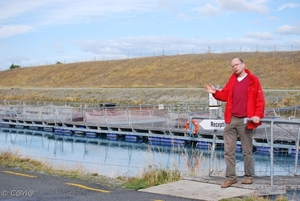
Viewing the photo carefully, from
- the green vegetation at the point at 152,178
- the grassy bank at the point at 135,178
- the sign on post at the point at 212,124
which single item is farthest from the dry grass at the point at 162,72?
the green vegetation at the point at 152,178

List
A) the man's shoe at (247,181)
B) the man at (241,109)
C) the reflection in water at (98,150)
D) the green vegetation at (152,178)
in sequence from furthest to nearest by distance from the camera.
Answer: the reflection in water at (98,150)
the green vegetation at (152,178)
the man's shoe at (247,181)
the man at (241,109)

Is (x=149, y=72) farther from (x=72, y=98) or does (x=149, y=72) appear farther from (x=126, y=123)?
(x=126, y=123)

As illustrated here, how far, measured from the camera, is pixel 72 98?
249 ft

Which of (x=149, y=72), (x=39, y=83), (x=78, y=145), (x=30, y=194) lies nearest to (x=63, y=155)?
(x=78, y=145)

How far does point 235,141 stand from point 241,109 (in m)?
0.61

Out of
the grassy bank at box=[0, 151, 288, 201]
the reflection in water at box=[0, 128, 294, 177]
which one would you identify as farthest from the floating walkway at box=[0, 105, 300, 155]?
the grassy bank at box=[0, 151, 288, 201]

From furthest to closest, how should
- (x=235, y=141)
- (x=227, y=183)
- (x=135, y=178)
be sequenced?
(x=135, y=178) < (x=235, y=141) < (x=227, y=183)

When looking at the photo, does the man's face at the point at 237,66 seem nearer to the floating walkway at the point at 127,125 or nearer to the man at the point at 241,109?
the man at the point at 241,109

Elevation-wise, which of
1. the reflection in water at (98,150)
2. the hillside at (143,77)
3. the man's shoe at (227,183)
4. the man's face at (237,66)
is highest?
the hillside at (143,77)

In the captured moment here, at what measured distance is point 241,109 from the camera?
992 cm

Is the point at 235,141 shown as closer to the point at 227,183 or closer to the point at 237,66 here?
the point at 227,183

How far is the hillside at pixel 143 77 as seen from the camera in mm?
72250

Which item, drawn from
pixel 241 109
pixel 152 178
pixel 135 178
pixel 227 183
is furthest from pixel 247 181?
pixel 135 178

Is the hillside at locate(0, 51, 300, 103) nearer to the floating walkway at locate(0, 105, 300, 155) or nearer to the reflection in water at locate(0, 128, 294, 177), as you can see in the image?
the floating walkway at locate(0, 105, 300, 155)
